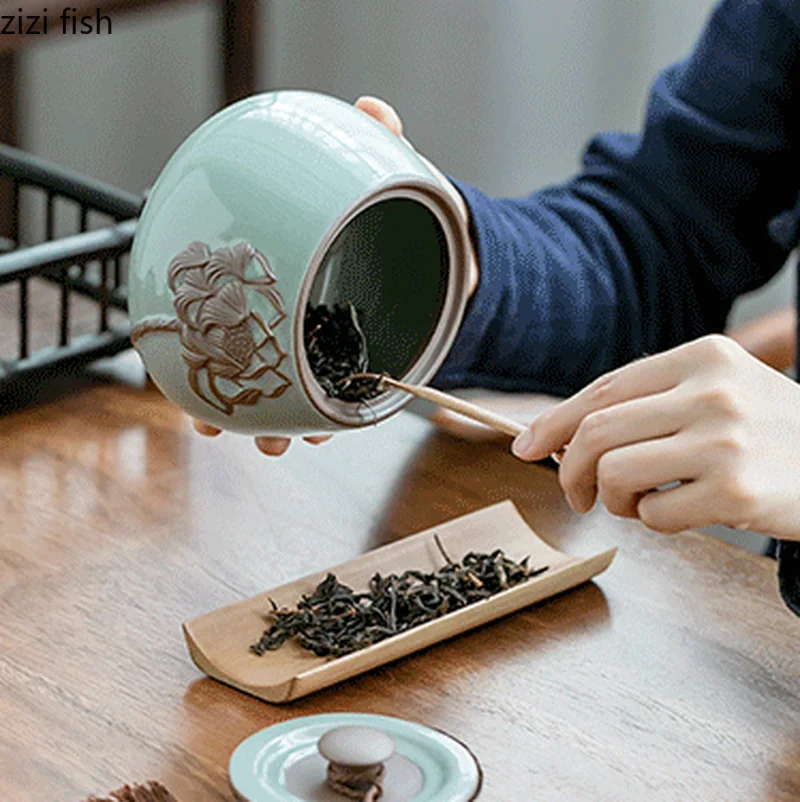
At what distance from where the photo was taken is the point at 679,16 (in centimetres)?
265

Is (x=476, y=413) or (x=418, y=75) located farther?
(x=418, y=75)

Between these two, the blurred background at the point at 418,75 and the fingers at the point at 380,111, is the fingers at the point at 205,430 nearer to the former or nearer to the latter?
the fingers at the point at 380,111

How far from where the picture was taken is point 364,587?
35.8 inches

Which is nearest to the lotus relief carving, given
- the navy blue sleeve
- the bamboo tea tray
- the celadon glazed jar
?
the celadon glazed jar

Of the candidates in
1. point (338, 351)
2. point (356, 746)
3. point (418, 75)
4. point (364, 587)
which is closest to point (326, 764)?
point (356, 746)

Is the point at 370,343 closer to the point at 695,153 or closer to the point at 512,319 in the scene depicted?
the point at 512,319

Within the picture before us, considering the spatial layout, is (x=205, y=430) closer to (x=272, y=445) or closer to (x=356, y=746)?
(x=272, y=445)

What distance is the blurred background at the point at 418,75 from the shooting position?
2.76 meters

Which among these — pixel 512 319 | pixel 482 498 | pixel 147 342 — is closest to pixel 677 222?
pixel 512 319

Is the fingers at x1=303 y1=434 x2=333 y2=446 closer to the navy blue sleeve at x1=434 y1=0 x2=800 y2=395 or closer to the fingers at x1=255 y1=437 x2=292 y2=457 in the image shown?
the fingers at x1=255 y1=437 x2=292 y2=457

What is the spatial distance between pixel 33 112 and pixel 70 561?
7.96 feet

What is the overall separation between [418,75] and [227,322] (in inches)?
87.0

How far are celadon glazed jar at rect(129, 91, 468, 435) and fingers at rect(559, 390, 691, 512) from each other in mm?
154

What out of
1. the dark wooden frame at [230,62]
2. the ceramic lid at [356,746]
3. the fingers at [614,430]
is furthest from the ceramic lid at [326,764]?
the dark wooden frame at [230,62]
